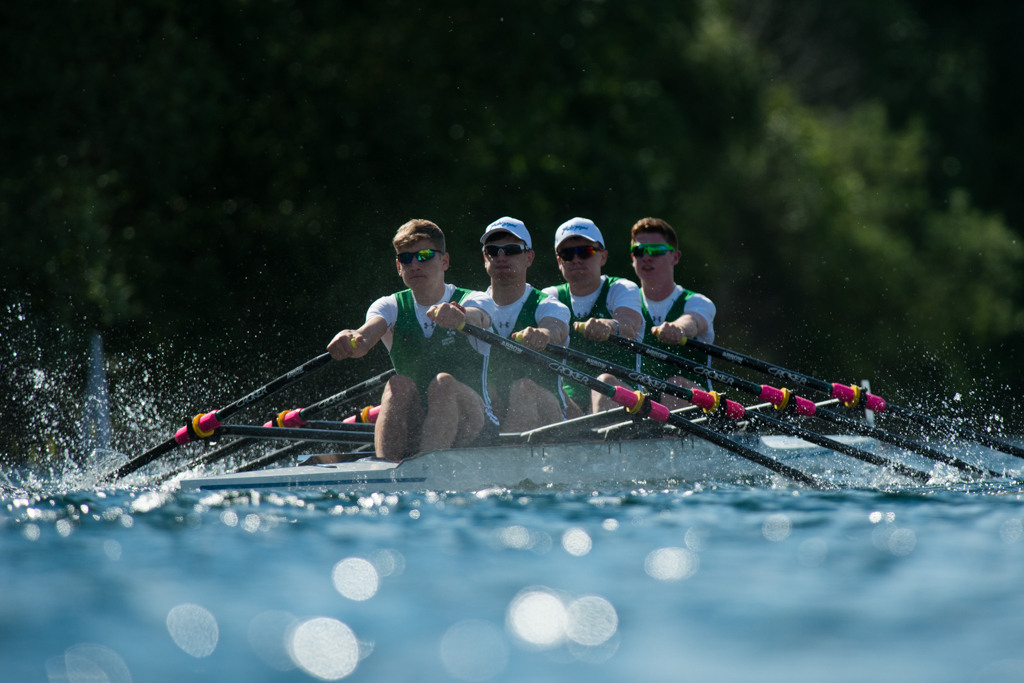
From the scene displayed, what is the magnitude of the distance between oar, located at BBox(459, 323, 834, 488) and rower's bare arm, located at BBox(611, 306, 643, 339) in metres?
0.92

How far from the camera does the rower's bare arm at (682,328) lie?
7.10 meters

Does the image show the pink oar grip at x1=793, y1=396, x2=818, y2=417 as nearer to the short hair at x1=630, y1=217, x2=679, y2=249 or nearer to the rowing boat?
the rowing boat

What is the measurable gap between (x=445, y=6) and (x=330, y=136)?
2.66 m

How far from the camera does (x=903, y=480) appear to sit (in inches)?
261

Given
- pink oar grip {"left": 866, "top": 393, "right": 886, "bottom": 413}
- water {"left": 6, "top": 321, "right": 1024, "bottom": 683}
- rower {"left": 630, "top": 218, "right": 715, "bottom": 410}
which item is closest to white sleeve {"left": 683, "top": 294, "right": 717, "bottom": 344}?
rower {"left": 630, "top": 218, "right": 715, "bottom": 410}

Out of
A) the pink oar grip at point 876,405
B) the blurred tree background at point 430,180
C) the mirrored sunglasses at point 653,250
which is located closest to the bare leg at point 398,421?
the mirrored sunglasses at point 653,250

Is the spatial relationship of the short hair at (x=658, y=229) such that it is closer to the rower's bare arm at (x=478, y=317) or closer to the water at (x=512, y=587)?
the rower's bare arm at (x=478, y=317)

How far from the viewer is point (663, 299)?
25.3 feet

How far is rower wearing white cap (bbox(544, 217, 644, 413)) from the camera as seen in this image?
7129 millimetres

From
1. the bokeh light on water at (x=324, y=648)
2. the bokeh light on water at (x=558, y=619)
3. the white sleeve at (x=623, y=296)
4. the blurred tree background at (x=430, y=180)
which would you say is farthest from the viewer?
the blurred tree background at (x=430, y=180)

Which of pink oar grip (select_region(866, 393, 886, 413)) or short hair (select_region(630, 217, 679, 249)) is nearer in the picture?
pink oar grip (select_region(866, 393, 886, 413))

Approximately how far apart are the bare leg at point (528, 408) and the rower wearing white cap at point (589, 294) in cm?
66

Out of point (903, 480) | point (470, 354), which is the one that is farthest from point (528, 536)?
point (903, 480)

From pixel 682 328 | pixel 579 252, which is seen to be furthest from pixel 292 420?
pixel 682 328
